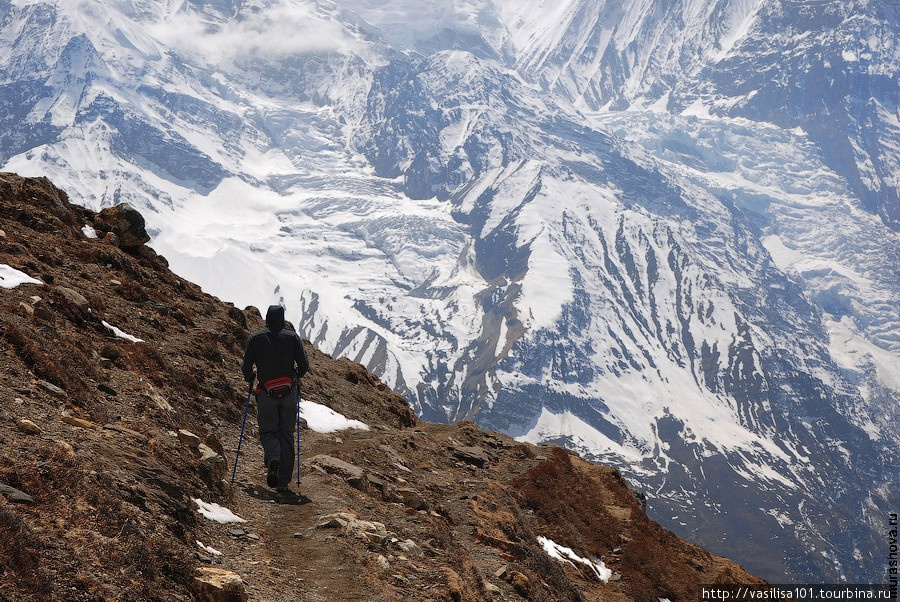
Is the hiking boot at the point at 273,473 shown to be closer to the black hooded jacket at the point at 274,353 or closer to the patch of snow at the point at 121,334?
the black hooded jacket at the point at 274,353

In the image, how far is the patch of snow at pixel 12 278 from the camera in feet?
74.9

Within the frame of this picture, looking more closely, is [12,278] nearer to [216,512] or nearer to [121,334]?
[121,334]

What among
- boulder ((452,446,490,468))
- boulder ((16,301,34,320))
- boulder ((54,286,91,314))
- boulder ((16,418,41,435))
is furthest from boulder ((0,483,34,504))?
boulder ((452,446,490,468))

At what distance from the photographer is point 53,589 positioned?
31.1ft

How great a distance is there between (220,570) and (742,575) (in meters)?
27.2

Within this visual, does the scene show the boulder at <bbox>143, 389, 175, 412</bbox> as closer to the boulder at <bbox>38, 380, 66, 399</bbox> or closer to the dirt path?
the dirt path

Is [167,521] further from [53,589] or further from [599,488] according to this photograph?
[599,488]

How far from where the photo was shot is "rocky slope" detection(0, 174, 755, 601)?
1165 centimetres

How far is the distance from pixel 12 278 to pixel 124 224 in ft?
43.0

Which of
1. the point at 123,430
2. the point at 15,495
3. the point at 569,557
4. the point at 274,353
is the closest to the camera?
the point at 15,495

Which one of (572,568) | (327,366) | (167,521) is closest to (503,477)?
(572,568)

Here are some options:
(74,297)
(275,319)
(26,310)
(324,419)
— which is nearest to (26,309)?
(26,310)

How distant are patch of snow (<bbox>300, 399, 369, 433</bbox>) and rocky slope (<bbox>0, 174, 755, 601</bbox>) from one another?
2.47 feet

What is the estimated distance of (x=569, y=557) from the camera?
2762 cm
